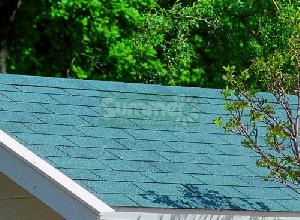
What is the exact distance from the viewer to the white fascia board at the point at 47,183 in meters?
7.85

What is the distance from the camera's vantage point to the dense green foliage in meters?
24.1

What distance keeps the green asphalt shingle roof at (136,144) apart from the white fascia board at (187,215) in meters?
0.05

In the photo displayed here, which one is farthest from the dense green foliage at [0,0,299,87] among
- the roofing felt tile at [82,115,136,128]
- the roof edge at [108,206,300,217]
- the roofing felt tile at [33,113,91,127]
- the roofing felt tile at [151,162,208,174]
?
the roof edge at [108,206,300,217]

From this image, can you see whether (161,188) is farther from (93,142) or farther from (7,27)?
(7,27)

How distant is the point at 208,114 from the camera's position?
1106 cm

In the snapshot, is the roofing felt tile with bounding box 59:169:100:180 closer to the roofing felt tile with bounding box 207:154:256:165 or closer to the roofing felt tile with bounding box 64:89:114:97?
the roofing felt tile with bounding box 207:154:256:165

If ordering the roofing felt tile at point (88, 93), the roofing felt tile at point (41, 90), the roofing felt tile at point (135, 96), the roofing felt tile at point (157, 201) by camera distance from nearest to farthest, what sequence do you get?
the roofing felt tile at point (157, 201), the roofing felt tile at point (41, 90), the roofing felt tile at point (88, 93), the roofing felt tile at point (135, 96)

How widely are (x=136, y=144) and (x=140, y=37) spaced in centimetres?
1514

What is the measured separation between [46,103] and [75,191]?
2264 mm

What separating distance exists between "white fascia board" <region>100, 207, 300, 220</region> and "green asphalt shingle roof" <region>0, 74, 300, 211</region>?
0.18 feet

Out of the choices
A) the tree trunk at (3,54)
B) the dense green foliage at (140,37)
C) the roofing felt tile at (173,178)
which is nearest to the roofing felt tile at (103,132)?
the roofing felt tile at (173,178)

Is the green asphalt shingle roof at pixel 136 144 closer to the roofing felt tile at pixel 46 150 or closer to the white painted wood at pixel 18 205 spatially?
the roofing felt tile at pixel 46 150

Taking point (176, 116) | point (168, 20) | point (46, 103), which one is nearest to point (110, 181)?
point (46, 103)

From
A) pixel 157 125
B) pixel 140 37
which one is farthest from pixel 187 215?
pixel 140 37
